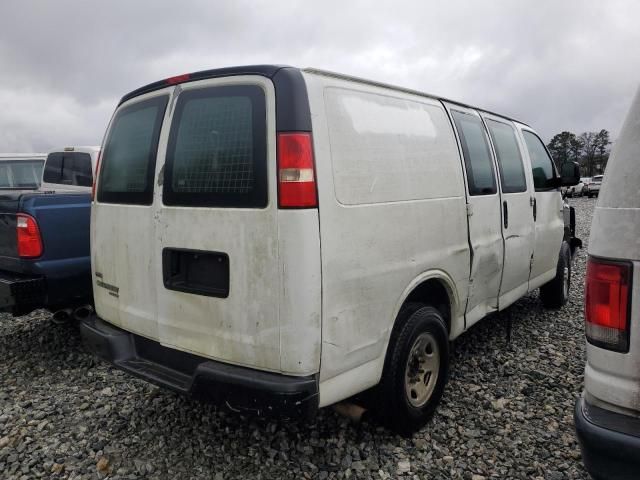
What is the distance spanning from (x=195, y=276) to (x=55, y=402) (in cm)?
201

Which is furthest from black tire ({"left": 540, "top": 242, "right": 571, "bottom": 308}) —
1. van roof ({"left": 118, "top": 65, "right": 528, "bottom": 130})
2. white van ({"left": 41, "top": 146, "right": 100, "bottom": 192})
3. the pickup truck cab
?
the pickup truck cab

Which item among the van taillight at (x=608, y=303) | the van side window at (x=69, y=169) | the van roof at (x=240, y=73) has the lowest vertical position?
the van taillight at (x=608, y=303)

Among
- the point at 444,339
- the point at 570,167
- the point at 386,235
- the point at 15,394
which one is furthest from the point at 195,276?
the point at 570,167

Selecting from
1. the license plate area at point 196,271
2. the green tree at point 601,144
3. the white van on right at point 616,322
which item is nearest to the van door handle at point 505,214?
the white van on right at point 616,322

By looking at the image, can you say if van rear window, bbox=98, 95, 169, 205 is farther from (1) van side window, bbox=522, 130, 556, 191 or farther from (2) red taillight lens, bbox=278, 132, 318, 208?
(1) van side window, bbox=522, 130, 556, 191

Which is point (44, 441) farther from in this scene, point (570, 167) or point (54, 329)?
point (570, 167)

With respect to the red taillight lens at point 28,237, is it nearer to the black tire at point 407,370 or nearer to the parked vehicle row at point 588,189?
the black tire at point 407,370

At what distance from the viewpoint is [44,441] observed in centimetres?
313

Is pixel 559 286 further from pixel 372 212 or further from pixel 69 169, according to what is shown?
pixel 69 169

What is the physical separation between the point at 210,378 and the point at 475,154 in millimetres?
2498

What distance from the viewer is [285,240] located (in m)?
2.19

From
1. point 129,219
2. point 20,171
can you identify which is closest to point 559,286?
point 129,219

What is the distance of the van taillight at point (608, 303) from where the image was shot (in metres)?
1.72

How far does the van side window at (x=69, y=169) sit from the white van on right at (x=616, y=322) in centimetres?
586
